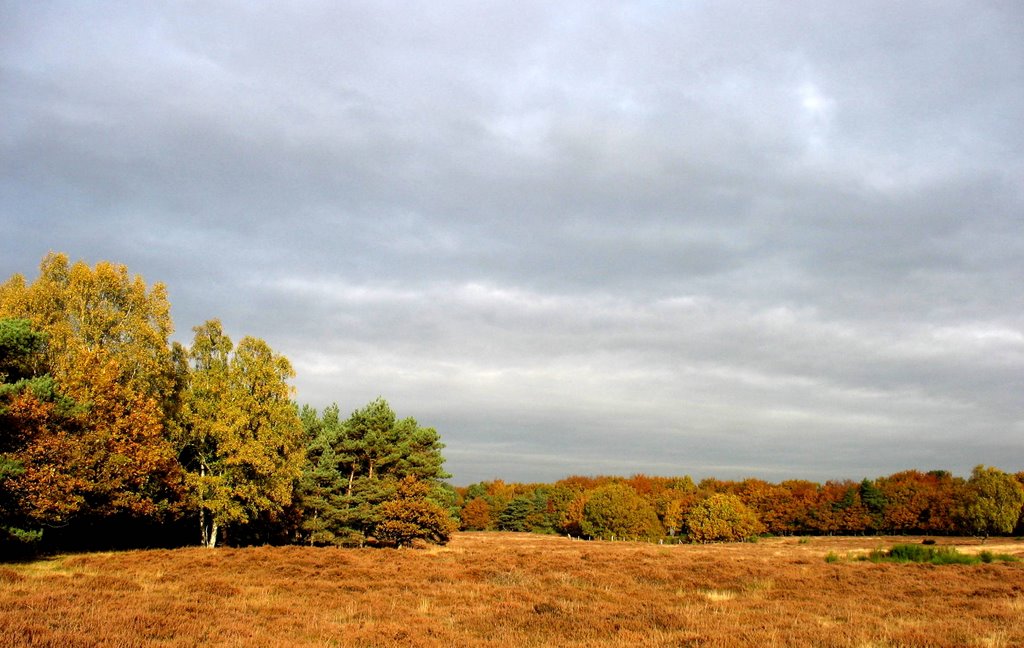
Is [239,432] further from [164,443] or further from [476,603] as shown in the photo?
[476,603]

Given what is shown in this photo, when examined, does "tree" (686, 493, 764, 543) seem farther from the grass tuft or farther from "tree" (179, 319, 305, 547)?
"tree" (179, 319, 305, 547)

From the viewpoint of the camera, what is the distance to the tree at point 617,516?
10850 cm

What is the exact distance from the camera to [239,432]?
37438mm

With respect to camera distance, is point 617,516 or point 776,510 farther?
point 776,510

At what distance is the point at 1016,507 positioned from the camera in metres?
93.4

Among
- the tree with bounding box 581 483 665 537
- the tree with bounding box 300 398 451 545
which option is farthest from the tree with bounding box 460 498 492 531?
the tree with bounding box 300 398 451 545

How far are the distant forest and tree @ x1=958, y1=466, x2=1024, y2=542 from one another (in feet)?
276

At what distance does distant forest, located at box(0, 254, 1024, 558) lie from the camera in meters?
26.8

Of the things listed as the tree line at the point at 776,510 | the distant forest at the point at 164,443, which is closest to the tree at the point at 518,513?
the tree line at the point at 776,510

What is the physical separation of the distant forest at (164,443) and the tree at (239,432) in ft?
0.30

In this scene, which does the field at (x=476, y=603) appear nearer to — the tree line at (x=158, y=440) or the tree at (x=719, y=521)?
the tree line at (x=158, y=440)

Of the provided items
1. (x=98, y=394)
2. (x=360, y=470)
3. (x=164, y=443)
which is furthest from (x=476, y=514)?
(x=98, y=394)

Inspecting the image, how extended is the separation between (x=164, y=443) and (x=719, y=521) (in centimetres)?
9539

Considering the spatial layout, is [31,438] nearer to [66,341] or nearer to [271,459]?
[66,341]
